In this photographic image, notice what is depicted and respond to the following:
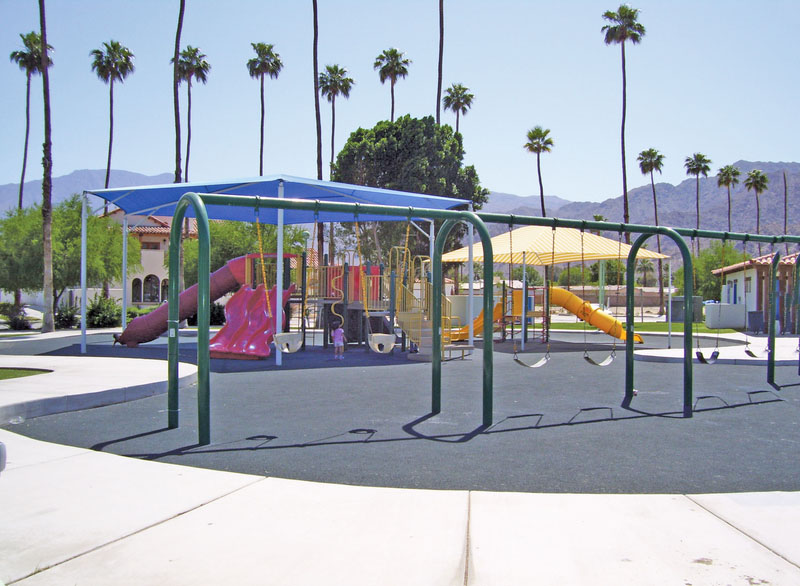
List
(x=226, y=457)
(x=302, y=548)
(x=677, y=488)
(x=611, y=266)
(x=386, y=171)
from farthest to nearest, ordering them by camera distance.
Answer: (x=611, y=266)
(x=386, y=171)
(x=226, y=457)
(x=677, y=488)
(x=302, y=548)

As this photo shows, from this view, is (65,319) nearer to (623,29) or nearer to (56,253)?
(56,253)

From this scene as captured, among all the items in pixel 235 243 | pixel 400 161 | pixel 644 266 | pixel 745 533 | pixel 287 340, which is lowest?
pixel 745 533

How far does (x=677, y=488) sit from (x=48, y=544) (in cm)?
457

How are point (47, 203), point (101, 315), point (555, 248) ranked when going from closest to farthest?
point (555, 248) → point (47, 203) → point (101, 315)

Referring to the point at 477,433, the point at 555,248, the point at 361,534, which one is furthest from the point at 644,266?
the point at 361,534

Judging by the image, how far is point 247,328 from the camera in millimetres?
16422

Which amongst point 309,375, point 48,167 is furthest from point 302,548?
point 48,167

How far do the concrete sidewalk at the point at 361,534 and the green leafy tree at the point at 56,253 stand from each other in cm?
2711

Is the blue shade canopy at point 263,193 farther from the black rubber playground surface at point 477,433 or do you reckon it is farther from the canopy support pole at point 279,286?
the black rubber playground surface at point 477,433

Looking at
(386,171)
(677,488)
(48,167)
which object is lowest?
(677,488)

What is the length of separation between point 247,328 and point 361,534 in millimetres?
12684

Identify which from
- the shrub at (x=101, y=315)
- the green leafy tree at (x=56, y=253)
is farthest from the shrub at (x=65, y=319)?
the shrub at (x=101, y=315)

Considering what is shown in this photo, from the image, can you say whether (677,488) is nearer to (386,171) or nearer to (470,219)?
(470,219)

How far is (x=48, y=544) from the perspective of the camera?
408 cm
